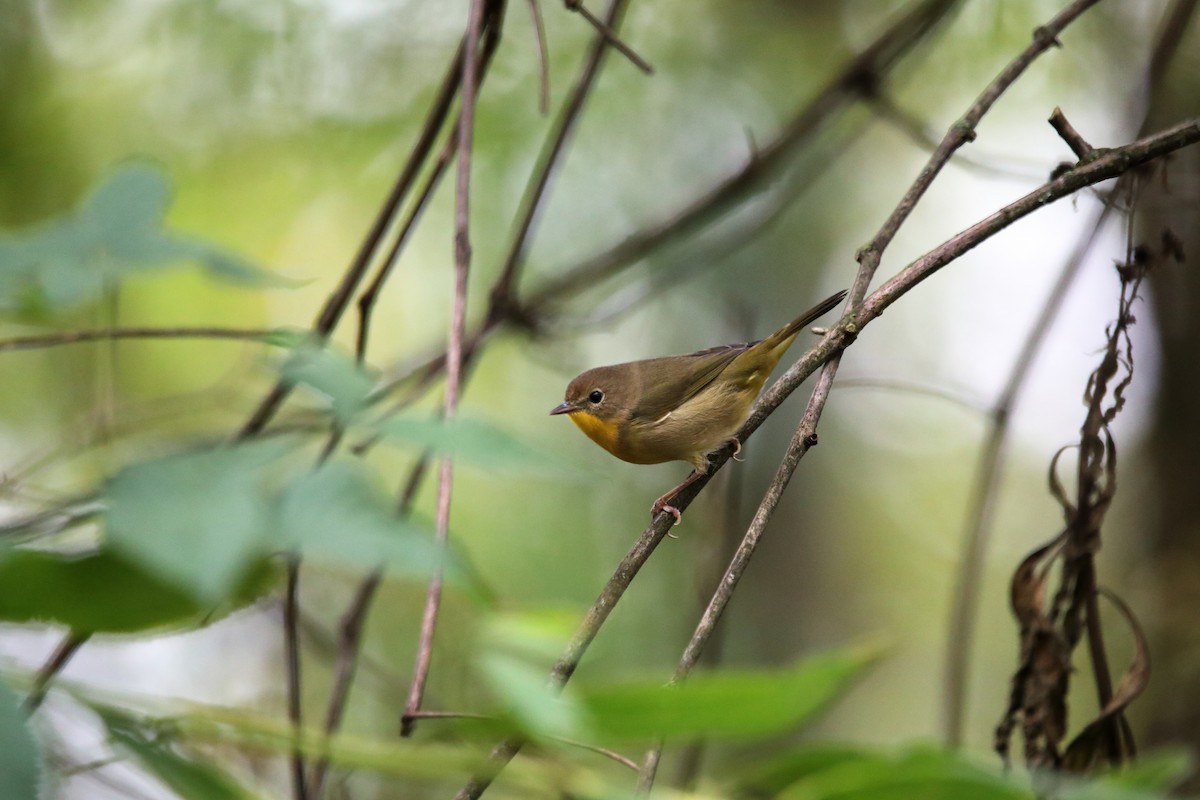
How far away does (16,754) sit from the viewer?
27.3 inches

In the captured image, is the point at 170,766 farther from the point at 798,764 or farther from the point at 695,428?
the point at 695,428

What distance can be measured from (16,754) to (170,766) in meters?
0.15

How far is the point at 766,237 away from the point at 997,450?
20.8 ft

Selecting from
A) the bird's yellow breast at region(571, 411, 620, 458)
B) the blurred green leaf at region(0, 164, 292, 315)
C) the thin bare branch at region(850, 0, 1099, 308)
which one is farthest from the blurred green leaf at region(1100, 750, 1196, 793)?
the bird's yellow breast at region(571, 411, 620, 458)

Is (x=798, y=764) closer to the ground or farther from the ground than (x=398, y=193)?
closer to the ground

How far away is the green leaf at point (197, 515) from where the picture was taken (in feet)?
2.06

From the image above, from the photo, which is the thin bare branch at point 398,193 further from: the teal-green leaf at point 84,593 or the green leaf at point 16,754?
the green leaf at point 16,754

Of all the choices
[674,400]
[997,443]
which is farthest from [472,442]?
[674,400]

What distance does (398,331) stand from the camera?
9.42m

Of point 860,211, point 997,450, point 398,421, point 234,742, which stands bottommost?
point 234,742

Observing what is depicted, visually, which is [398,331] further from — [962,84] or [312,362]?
[312,362]

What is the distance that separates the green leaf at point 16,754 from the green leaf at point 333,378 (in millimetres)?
316

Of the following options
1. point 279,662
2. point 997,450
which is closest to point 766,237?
point 279,662

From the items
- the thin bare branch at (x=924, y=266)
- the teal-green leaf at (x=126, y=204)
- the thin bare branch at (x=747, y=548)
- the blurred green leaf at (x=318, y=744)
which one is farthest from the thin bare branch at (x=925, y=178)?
the blurred green leaf at (x=318, y=744)
